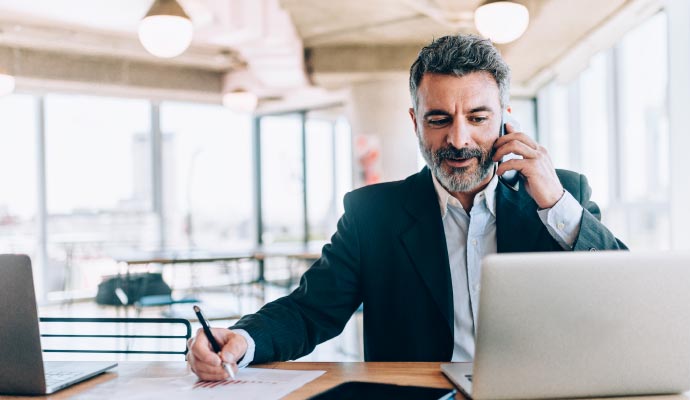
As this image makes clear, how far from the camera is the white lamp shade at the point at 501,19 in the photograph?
400cm

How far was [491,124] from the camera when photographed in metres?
1.58

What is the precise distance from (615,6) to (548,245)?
14.6 ft

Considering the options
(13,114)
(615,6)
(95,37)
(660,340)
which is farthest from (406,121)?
(660,340)

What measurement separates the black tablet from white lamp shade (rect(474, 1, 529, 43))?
3326 millimetres

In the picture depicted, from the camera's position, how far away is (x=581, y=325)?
96 cm

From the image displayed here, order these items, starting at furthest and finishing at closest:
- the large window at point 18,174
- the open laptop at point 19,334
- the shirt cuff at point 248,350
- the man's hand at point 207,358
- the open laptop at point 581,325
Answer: the large window at point 18,174 → the shirt cuff at point 248,350 → the man's hand at point 207,358 → the open laptop at point 19,334 → the open laptop at point 581,325

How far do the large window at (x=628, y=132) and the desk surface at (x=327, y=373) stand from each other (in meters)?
3.94

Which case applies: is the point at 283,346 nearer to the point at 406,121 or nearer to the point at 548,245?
the point at 548,245

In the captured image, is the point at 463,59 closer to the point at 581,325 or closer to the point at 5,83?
the point at 581,325

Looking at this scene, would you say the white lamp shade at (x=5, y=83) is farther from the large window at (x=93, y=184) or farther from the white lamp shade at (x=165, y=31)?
the white lamp shade at (x=165, y=31)

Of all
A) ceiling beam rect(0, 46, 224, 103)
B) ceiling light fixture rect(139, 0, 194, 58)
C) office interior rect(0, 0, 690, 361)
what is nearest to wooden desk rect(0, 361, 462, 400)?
ceiling light fixture rect(139, 0, 194, 58)

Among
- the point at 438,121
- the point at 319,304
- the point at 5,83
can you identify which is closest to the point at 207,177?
the point at 5,83

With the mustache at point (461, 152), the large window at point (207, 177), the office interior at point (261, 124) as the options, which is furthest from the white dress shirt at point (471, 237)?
the large window at point (207, 177)

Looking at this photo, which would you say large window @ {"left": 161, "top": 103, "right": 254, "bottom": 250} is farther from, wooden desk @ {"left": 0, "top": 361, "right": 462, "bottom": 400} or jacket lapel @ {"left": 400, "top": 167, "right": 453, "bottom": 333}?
wooden desk @ {"left": 0, "top": 361, "right": 462, "bottom": 400}
